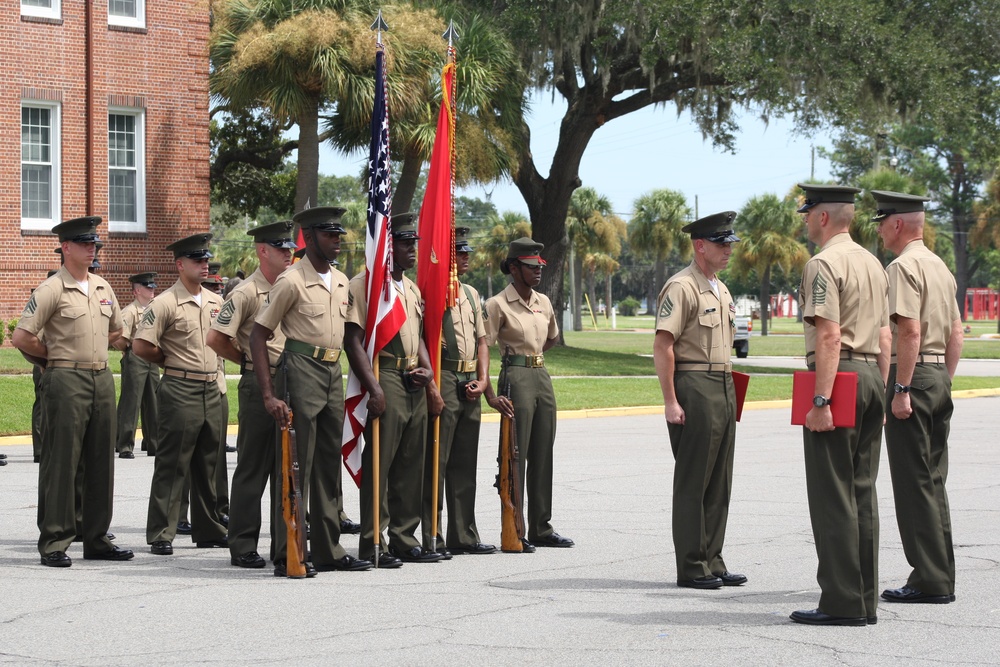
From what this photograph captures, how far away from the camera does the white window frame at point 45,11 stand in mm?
Answer: 25969

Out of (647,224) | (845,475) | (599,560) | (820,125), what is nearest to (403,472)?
(599,560)

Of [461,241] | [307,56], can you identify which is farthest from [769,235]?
[461,241]

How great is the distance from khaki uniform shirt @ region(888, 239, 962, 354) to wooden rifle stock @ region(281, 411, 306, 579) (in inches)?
138

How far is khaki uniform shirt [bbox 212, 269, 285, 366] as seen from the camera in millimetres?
8656

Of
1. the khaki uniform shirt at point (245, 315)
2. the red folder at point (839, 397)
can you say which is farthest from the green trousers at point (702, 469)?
the khaki uniform shirt at point (245, 315)

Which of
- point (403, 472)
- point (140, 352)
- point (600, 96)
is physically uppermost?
point (600, 96)

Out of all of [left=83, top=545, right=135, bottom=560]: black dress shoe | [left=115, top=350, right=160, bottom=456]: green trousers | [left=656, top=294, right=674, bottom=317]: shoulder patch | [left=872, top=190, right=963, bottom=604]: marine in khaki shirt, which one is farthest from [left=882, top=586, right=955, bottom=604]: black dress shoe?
[left=115, top=350, right=160, bottom=456]: green trousers

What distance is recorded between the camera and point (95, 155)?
26812mm

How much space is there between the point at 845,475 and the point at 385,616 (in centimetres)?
241

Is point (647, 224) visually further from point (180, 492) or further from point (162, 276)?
point (180, 492)

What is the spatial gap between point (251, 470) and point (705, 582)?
2.93 m

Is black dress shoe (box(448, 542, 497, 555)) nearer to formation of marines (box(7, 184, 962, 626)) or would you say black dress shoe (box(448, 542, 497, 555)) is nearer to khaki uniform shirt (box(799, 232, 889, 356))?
formation of marines (box(7, 184, 962, 626))

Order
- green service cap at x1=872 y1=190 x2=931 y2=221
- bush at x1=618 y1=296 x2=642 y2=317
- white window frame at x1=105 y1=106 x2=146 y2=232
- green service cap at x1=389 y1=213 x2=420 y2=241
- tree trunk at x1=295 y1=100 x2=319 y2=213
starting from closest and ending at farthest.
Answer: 1. green service cap at x1=872 y1=190 x2=931 y2=221
2. green service cap at x1=389 y1=213 x2=420 y2=241
3. white window frame at x1=105 y1=106 x2=146 y2=232
4. tree trunk at x1=295 y1=100 x2=319 y2=213
5. bush at x1=618 y1=296 x2=642 y2=317

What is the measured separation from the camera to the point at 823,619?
657 centimetres
